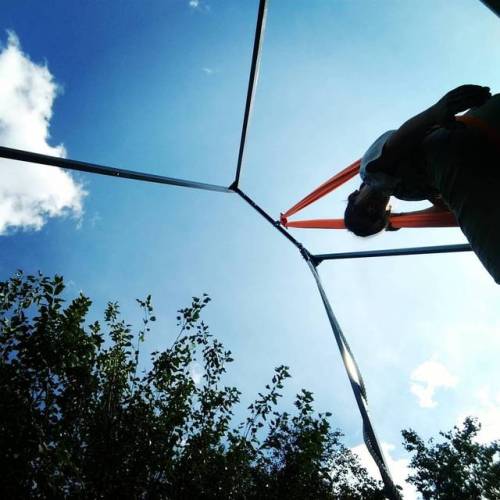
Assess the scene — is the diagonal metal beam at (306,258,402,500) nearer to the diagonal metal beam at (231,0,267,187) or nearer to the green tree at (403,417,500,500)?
the diagonal metal beam at (231,0,267,187)

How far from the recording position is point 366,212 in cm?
138

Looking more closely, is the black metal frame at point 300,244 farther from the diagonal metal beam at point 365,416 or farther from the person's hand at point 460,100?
the person's hand at point 460,100

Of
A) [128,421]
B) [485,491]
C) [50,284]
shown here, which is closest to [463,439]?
[485,491]

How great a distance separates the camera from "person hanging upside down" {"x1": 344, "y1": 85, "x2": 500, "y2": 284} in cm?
78

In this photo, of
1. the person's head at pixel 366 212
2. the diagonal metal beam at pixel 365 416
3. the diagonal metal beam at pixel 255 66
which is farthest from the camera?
the diagonal metal beam at pixel 255 66

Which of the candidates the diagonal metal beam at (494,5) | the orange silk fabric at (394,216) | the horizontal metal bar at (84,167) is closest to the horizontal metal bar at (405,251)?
the orange silk fabric at (394,216)

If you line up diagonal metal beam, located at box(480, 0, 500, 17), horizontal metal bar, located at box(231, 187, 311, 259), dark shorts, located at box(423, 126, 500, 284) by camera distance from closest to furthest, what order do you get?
diagonal metal beam, located at box(480, 0, 500, 17) → dark shorts, located at box(423, 126, 500, 284) → horizontal metal bar, located at box(231, 187, 311, 259)

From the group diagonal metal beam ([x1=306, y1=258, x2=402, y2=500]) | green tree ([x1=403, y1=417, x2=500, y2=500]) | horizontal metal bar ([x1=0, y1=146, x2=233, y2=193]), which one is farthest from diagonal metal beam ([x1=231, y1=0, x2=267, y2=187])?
green tree ([x1=403, y1=417, x2=500, y2=500])

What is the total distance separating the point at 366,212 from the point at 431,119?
501 mm

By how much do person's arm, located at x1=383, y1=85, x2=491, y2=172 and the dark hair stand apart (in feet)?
1.01

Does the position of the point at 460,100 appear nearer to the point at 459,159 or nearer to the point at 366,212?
the point at 459,159

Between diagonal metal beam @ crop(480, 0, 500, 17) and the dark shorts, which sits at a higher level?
diagonal metal beam @ crop(480, 0, 500, 17)

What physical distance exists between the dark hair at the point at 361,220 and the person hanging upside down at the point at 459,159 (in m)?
0.23

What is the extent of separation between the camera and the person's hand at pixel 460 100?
33.8 inches
